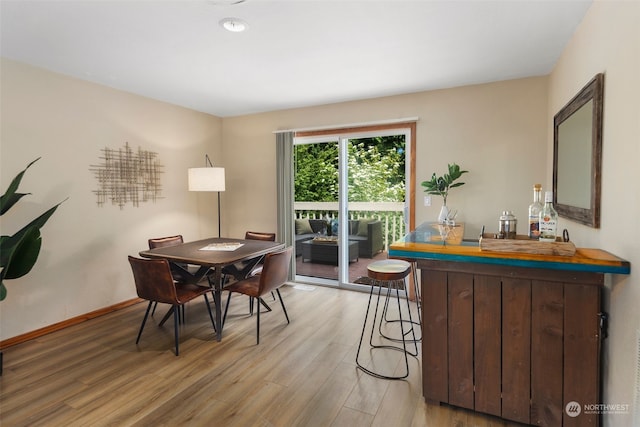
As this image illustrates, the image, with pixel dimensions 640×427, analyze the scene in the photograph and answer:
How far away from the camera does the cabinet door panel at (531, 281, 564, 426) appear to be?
169cm

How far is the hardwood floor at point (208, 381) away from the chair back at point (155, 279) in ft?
1.54

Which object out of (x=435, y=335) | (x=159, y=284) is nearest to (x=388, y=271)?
(x=435, y=335)

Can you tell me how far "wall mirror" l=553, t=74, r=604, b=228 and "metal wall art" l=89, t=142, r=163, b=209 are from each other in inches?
170

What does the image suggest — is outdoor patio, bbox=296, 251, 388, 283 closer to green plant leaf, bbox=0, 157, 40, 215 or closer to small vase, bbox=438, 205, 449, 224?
small vase, bbox=438, 205, 449, 224

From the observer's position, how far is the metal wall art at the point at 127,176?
3568 mm

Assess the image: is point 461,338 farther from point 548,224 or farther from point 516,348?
point 548,224

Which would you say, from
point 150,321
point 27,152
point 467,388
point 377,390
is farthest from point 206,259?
point 467,388

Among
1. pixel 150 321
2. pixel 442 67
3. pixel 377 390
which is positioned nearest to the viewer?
pixel 377 390

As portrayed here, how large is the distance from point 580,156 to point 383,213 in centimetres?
233

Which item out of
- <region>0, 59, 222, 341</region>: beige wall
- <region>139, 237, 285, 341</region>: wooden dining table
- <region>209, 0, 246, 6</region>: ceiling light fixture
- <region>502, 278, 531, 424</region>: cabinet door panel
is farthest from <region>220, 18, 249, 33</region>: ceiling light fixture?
<region>502, 278, 531, 424</region>: cabinet door panel

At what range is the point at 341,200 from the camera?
4391 mm

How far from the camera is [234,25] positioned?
2.27 m

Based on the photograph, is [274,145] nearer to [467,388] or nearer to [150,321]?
[150,321]

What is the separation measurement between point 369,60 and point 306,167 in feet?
6.74
